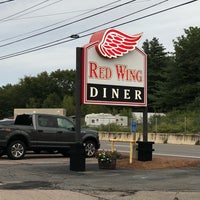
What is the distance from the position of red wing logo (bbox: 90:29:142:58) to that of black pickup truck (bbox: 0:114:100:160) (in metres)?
4.94

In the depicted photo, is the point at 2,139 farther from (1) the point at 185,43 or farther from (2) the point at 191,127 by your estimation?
(1) the point at 185,43

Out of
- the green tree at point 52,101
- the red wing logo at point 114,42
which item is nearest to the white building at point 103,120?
the red wing logo at point 114,42

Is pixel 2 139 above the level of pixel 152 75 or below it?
below

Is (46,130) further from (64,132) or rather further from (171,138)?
(171,138)

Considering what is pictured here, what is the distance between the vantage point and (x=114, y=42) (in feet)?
54.4

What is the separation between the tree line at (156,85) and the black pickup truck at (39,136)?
37.2 m

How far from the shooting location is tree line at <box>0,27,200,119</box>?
66625 millimetres

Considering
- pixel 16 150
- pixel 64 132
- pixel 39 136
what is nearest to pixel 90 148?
pixel 64 132

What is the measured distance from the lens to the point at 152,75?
8606 centimetres

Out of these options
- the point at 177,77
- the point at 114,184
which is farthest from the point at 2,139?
the point at 177,77

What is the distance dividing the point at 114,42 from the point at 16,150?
245 inches

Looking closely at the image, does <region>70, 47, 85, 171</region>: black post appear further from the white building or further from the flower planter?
the white building

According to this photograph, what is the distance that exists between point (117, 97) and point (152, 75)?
69987 millimetres

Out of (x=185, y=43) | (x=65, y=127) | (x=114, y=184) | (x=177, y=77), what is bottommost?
(x=114, y=184)
